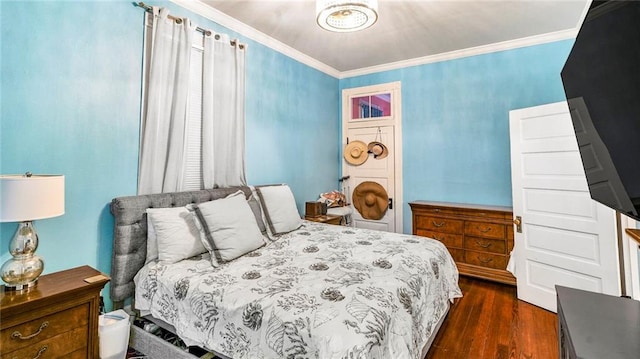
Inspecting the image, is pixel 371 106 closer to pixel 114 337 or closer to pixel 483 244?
pixel 483 244

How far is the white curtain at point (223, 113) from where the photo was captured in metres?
2.62

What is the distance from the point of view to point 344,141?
465 centimetres

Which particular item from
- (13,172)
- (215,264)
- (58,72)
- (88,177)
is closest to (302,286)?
(215,264)

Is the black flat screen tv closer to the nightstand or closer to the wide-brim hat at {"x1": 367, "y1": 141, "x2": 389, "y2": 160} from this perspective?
the nightstand

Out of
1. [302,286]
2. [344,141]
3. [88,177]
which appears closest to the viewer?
[302,286]

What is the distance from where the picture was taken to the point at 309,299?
1.35 metres

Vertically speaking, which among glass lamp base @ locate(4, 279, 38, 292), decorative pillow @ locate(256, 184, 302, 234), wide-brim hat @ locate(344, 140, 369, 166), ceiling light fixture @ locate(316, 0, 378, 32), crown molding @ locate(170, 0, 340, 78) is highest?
crown molding @ locate(170, 0, 340, 78)

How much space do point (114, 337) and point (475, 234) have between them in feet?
11.3

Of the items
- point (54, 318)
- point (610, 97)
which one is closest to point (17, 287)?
point (54, 318)

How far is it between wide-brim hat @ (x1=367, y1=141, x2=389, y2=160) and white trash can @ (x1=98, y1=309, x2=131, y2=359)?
3.54 m

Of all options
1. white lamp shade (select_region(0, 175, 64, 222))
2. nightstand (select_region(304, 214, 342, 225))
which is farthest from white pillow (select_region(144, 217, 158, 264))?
nightstand (select_region(304, 214, 342, 225))

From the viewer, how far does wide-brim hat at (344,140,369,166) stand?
441 cm

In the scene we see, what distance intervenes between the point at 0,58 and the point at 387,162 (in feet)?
12.9

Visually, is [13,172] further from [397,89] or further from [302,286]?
[397,89]
